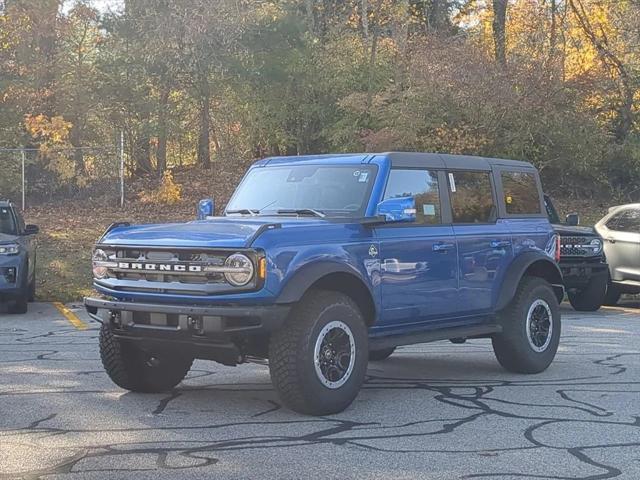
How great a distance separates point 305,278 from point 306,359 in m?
0.57

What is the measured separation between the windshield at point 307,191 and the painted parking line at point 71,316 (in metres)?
4.84

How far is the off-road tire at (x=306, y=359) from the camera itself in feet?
21.4

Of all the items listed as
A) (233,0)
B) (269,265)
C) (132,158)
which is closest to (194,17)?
(233,0)

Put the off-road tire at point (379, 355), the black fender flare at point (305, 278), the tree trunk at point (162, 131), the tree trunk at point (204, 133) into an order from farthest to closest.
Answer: the tree trunk at point (204, 133), the tree trunk at point (162, 131), the off-road tire at point (379, 355), the black fender flare at point (305, 278)

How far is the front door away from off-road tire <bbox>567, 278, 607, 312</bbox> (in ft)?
21.7

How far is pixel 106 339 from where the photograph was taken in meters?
7.47

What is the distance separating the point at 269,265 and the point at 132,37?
66.5 ft

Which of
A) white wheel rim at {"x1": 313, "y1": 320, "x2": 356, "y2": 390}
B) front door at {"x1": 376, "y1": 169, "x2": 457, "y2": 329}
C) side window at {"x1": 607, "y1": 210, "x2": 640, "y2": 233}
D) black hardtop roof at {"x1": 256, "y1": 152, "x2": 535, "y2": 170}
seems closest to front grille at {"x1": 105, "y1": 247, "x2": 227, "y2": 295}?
white wheel rim at {"x1": 313, "y1": 320, "x2": 356, "y2": 390}

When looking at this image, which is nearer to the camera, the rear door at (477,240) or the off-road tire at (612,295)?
the rear door at (477,240)

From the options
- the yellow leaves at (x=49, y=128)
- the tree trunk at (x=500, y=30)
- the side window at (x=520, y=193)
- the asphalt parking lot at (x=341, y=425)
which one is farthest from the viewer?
the yellow leaves at (x=49, y=128)

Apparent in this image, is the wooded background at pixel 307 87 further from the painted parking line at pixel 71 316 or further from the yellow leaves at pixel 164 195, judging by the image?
the painted parking line at pixel 71 316

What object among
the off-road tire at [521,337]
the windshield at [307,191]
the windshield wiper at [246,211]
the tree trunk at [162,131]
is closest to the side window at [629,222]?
the off-road tire at [521,337]

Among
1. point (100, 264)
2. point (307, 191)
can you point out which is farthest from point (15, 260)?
point (307, 191)

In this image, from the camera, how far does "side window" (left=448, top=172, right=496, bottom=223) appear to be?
827 centimetres
